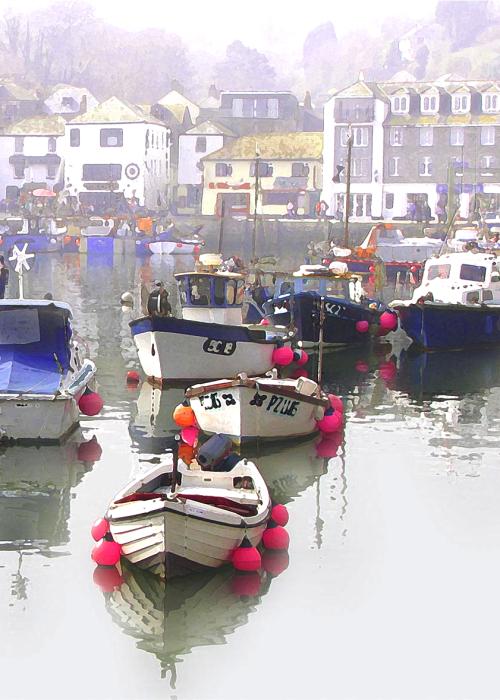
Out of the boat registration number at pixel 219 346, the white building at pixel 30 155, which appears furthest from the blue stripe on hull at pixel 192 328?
the white building at pixel 30 155

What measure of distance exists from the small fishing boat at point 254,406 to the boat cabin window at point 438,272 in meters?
17.1

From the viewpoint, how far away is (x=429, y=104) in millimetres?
109750

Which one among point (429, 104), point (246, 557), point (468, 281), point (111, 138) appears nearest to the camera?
point (246, 557)

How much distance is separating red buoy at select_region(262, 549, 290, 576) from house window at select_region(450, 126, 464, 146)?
92860mm

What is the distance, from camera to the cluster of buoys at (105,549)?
17.7 metres

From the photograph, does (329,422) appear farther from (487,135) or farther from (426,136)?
(487,135)

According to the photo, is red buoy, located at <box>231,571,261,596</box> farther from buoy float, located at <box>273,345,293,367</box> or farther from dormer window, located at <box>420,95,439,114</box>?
dormer window, located at <box>420,95,439,114</box>

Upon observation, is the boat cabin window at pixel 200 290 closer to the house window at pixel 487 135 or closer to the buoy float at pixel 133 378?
the buoy float at pixel 133 378

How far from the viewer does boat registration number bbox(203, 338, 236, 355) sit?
3131 cm

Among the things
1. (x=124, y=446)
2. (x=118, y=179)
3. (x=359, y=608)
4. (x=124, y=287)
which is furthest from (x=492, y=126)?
(x=359, y=608)

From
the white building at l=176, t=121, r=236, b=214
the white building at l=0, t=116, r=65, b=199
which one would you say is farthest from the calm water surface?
the white building at l=0, t=116, r=65, b=199

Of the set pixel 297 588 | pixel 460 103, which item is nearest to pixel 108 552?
pixel 297 588

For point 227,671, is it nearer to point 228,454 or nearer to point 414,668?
point 414,668

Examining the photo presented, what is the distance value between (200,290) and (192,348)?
363 cm
